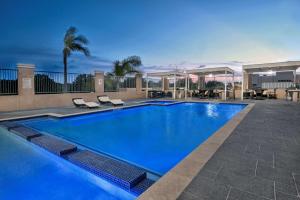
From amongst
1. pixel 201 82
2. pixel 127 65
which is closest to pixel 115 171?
pixel 127 65

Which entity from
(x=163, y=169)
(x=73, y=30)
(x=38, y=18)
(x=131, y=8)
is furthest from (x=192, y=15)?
(x=163, y=169)

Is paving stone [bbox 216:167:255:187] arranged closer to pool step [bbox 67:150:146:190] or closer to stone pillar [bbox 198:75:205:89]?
pool step [bbox 67:150:146:190]

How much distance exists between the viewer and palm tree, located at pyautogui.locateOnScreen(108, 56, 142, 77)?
56.3 feet

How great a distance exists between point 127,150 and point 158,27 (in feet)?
34.6

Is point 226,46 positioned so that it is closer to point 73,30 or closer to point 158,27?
point 158,27

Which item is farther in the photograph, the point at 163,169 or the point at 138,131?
the point at 138,131

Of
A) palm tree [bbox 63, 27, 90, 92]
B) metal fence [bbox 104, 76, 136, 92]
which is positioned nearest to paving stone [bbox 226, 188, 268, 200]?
metal fence [bbox 104, 76, 136, 92]

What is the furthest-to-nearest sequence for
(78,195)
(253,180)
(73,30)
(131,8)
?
(73,30) → (131,8) → (78,195) → (253,180)

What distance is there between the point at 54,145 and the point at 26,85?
23.2ft

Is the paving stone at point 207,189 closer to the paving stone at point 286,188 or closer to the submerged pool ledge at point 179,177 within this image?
the submerged pool ledge at point 179,177

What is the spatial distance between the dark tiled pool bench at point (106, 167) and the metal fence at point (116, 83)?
10025 mm

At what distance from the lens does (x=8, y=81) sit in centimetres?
898

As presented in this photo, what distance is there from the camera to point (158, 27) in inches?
503

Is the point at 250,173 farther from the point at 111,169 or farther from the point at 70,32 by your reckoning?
the point at 70,32
